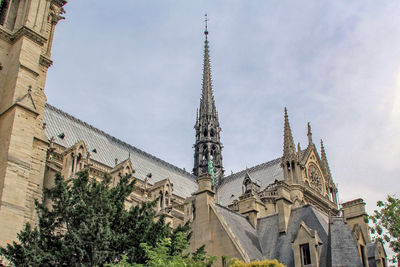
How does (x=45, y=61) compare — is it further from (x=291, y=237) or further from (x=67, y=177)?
(x=291, y=237)

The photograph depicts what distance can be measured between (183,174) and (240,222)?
33565 mm

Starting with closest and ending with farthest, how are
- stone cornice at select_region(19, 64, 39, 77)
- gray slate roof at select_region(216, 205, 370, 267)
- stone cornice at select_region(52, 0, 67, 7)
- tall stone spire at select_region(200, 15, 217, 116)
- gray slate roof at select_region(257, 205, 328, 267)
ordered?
gray slate roof at select_region(216, 205, 370, 267)
gray slate roof at select_region(257, 205, 328, 267)
stone cornice at select_region(19, 64, 39, 77)
stone cornice at select_region(52, 0, 67, 7)
tall stone spire at select_region(200, 15, 217, 116)

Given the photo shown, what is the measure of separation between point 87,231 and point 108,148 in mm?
31874

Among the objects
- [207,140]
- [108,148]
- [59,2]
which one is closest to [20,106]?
[59,2]

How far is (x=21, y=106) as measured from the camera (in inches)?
800

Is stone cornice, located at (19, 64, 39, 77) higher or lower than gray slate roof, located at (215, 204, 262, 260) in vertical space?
higher

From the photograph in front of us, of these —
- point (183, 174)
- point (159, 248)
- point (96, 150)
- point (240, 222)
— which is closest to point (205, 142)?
point (183, 174)

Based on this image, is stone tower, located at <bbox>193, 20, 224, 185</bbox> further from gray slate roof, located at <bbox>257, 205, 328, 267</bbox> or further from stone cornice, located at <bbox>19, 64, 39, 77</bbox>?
stone cornice, located at <bbox>19, 64, 39, 77</bbox>

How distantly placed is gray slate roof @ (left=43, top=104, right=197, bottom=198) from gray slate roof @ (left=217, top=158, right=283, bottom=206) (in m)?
3.99

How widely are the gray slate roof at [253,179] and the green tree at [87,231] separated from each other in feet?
112

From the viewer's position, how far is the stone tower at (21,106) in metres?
18.5

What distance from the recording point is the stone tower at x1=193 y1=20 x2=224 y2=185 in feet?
205

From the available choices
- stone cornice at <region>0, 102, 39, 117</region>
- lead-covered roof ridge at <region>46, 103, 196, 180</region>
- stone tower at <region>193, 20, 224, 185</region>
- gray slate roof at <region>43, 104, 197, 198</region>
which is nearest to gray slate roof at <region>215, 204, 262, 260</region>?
stone cornice at <region>0, 102, 39, 117</region>

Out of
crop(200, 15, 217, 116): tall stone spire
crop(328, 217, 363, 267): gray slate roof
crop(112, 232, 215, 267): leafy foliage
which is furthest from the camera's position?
crop(200, 15, 217, 116): tall stone spire
